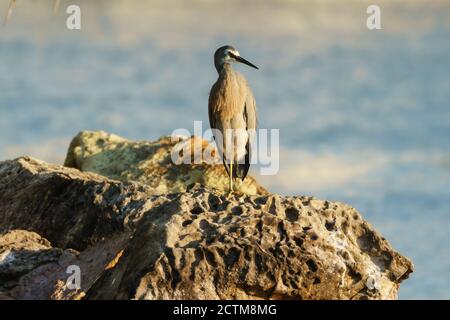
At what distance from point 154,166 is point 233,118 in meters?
0.90

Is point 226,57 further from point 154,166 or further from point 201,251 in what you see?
point 201,251

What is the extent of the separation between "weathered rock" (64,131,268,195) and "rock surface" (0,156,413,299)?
2569mm

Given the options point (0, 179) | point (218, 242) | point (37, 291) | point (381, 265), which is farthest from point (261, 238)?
point (0, 179)

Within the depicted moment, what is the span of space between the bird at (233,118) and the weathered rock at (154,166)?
268 mm

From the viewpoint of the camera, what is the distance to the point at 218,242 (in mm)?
7043

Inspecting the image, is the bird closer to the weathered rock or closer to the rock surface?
the weathered rock

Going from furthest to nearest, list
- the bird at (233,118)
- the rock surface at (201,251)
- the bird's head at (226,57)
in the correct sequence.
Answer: the bird's head at (226,57) → the bird at (233,118) → the rock surface at (201,251)

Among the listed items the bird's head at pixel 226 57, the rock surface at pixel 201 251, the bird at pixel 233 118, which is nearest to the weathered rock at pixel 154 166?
the bird at pixel 233 118

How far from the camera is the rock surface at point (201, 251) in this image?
6.94 m

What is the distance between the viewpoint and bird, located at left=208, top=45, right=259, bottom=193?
11133 mm

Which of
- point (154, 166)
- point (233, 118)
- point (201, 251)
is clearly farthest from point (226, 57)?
point (201, 251)

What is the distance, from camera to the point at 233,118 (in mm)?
11234

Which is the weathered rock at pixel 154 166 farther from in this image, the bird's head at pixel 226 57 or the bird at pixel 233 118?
the bird's head at pixel 226 57

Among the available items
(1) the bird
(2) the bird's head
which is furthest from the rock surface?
(2) the bird's head
